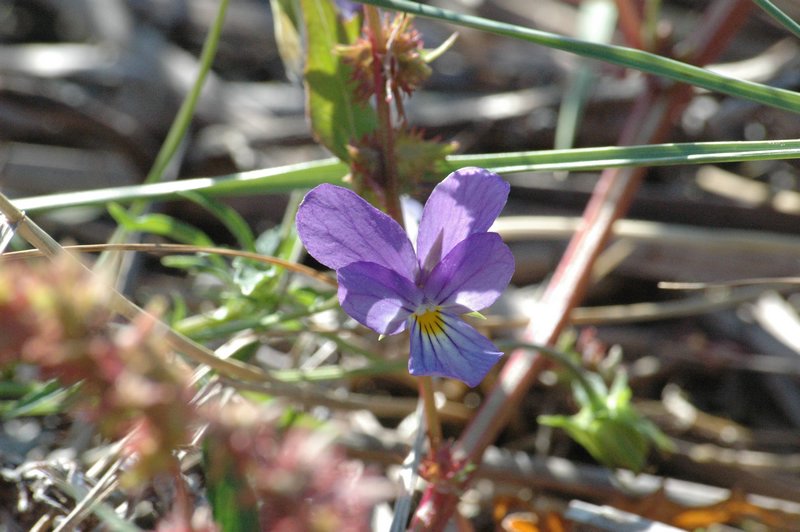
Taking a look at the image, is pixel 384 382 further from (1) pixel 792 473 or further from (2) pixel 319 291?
(1) pixel 792 473

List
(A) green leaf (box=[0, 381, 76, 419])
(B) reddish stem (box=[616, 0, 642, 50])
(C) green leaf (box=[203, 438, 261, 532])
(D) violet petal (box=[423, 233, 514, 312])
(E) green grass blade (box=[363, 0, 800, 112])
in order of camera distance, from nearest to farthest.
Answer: (C) green leaf (box=[203, 438, 261, 532])
(D) violet petal (box=[423, 233, 514, 312])
(E) green grass blade (box=[363, 0, 800, 112])
(A) green leaf (box=[0, 381, 76, 419])
(B) reddish stem (box=[616, 0, 642, 50])

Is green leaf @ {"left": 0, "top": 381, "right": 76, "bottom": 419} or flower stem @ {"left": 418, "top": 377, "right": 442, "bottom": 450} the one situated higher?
flower stem @ {"left": 418, "top": 377, "right": 442, "bottom": 450}

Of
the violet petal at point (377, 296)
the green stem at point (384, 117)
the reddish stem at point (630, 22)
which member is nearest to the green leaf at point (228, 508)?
the violet petal at point (377, 296)

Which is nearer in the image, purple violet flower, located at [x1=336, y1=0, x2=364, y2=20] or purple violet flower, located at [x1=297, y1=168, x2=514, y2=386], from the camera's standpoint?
purple violet flower, located at [x1=297, y1=168, x2=514, y2=386]

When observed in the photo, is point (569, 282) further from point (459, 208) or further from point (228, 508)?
point (228, 508)

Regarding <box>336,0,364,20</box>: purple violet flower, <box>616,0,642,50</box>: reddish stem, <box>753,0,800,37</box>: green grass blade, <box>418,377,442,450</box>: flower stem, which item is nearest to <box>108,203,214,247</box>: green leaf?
<box>336,0,364,20</box>: purple violet flower

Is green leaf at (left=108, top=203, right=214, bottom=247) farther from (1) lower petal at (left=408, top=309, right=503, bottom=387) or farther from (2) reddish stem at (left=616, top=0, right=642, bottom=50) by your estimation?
(2) reddish stem at (left=616, top=0, right=642, bottom=50)

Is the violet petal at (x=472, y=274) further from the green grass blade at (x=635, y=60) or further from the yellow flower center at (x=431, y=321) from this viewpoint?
the green grass blade at (x=635, y=60)

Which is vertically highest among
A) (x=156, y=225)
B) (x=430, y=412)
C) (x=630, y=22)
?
(x=630, y=22)

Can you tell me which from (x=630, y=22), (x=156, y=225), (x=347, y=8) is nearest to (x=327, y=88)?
(x=347, y=8)
